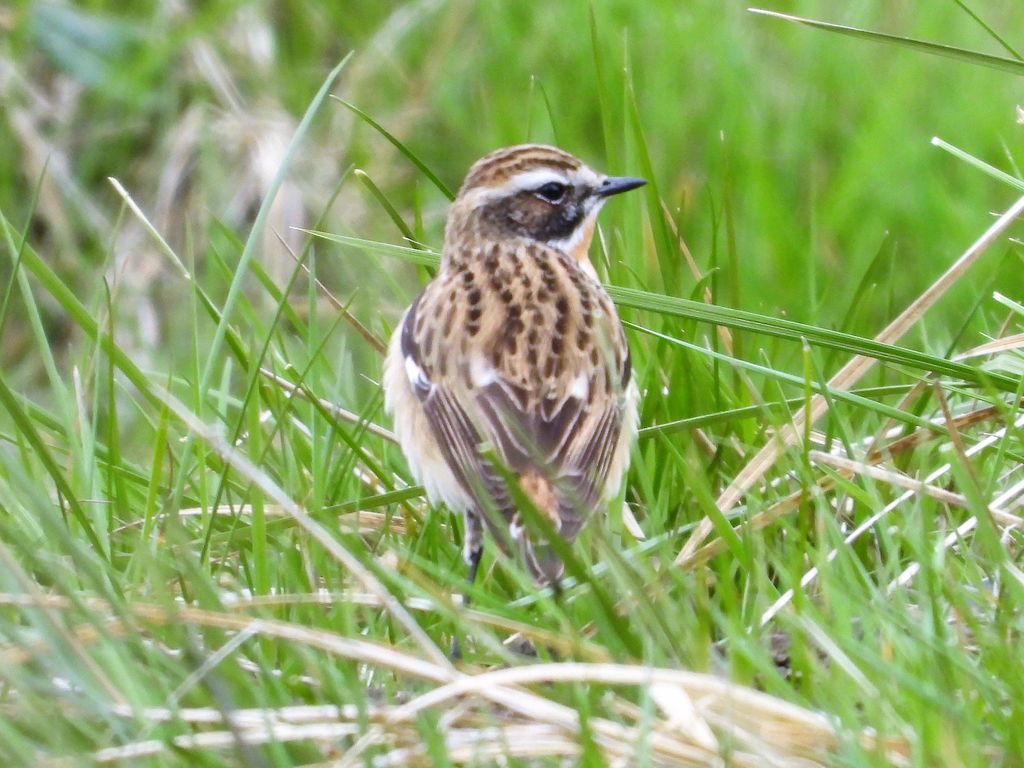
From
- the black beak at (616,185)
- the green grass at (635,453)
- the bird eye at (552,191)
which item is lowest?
the green grass at (635,453)

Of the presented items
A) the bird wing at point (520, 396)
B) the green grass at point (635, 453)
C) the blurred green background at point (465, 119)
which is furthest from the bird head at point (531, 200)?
the blurred green background at point (465, 119)

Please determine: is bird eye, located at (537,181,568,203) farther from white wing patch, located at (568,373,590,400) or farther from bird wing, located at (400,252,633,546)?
white wing patch, located at (568,373,590,400)

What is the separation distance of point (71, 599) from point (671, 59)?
744 cm

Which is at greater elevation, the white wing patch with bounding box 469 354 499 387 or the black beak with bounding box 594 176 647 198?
the black beak with bounding box 594 176 647 198

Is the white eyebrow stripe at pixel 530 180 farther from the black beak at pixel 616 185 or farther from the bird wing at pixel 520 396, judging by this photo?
the bird wing at pixel 520 396

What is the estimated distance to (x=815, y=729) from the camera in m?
3.38

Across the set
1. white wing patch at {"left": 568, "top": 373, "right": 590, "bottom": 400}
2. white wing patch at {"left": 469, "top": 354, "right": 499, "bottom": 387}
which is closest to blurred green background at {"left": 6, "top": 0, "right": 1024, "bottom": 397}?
white wing patch at {"left": 469, "top": 354, "right": 499, "bottom": 387}

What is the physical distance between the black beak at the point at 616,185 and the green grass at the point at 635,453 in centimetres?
10

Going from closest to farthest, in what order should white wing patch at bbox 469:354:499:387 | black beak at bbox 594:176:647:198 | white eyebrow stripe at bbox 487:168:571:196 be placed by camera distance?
white wing patch at bbox 469:354:499:387
black beak at bbox 594:176:647:198
white eyebrow stripe at bbox 487:168:571:196

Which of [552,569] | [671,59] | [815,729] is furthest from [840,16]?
[815,729]

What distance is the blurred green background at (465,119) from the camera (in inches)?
392

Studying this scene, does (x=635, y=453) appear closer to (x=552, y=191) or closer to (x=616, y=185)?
(x=616, y=185)

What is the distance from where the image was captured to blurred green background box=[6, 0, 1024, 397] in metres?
9.95

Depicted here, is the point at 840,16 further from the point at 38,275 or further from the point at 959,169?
the point at 38,275
